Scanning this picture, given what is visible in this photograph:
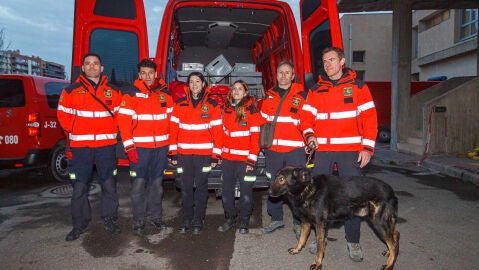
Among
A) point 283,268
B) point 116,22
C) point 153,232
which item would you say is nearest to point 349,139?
point 283,268

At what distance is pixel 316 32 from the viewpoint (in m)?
4.94

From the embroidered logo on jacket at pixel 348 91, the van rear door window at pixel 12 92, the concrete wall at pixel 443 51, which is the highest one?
the concrete wall at pixel 443 51

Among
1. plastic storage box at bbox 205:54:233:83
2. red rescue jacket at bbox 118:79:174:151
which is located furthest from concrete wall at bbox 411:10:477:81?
red rescue jacket at bbox 118:79:174:151

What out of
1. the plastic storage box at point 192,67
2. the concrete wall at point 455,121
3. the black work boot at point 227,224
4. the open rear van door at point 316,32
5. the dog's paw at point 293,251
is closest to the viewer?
the dog's paw at point 293,251

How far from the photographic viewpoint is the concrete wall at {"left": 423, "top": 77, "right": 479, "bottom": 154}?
32.7 feet

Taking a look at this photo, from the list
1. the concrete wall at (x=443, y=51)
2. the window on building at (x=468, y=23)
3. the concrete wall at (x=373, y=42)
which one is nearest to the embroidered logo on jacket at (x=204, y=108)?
the concrete wall at (x=443, y=51)

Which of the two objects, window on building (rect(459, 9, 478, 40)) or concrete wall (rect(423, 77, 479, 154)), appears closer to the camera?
concrete wall (rect(423, 77, 479, 154))

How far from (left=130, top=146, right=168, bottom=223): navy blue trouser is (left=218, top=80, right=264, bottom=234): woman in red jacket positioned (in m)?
0.75

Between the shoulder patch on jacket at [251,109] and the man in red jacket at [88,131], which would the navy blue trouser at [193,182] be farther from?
the man in red jacket at [88,131]

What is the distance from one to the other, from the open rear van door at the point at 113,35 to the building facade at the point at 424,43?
16.7m

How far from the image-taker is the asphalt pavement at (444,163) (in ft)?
24.3

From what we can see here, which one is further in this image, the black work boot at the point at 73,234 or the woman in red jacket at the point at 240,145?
the woman in red jacket at the point at 240,145

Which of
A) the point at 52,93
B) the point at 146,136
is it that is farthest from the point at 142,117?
the point at 52,93

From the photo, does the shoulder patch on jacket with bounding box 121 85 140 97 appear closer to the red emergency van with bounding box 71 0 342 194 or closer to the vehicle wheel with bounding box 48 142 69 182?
the red emergency van with bounding box 71 0 342 194
